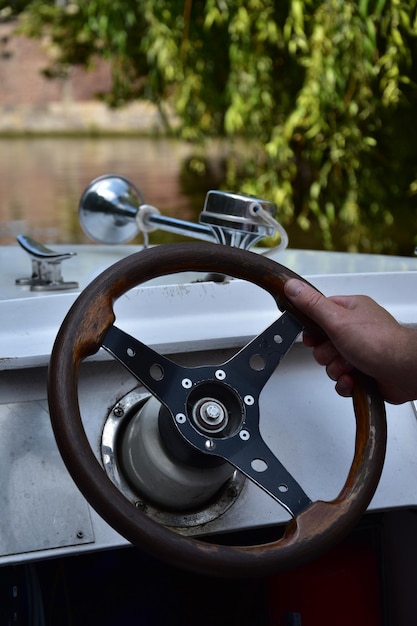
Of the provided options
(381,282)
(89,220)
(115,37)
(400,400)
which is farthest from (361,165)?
(400,400)

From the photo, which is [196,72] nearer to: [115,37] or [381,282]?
[115,37]

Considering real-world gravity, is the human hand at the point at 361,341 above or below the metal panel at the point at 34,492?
above

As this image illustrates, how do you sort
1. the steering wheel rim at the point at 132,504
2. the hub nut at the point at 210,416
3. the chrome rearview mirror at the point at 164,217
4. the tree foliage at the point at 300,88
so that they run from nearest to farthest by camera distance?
the steering wheel rim at the point at 132,504
the hub nut at the point at 210,416
the chrome rearview mirror at the point at 164,217
the tree foliage at the point at 300,88

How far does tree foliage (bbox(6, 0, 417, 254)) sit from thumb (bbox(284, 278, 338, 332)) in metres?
3.39

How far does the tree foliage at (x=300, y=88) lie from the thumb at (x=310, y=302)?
3.39 metres

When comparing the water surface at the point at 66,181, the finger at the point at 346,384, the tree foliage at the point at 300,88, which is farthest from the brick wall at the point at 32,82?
the finger at the point at 346,384

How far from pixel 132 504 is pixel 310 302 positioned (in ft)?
1.24

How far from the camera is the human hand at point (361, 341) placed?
1.28m

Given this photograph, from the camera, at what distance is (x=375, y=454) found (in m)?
1.28

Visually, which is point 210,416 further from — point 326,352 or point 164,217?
point 164,217

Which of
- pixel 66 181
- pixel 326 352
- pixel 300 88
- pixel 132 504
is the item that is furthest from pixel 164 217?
pixel 66 181

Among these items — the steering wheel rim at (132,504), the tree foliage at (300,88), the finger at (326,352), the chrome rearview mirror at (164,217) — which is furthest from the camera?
the tree foliage at (300,88)

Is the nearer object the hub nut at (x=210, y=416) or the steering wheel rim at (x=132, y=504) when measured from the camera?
the steering wheel rim at (x=132, y=504)

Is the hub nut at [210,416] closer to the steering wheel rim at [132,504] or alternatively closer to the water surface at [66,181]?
the steering wheel rim at [132,504]
